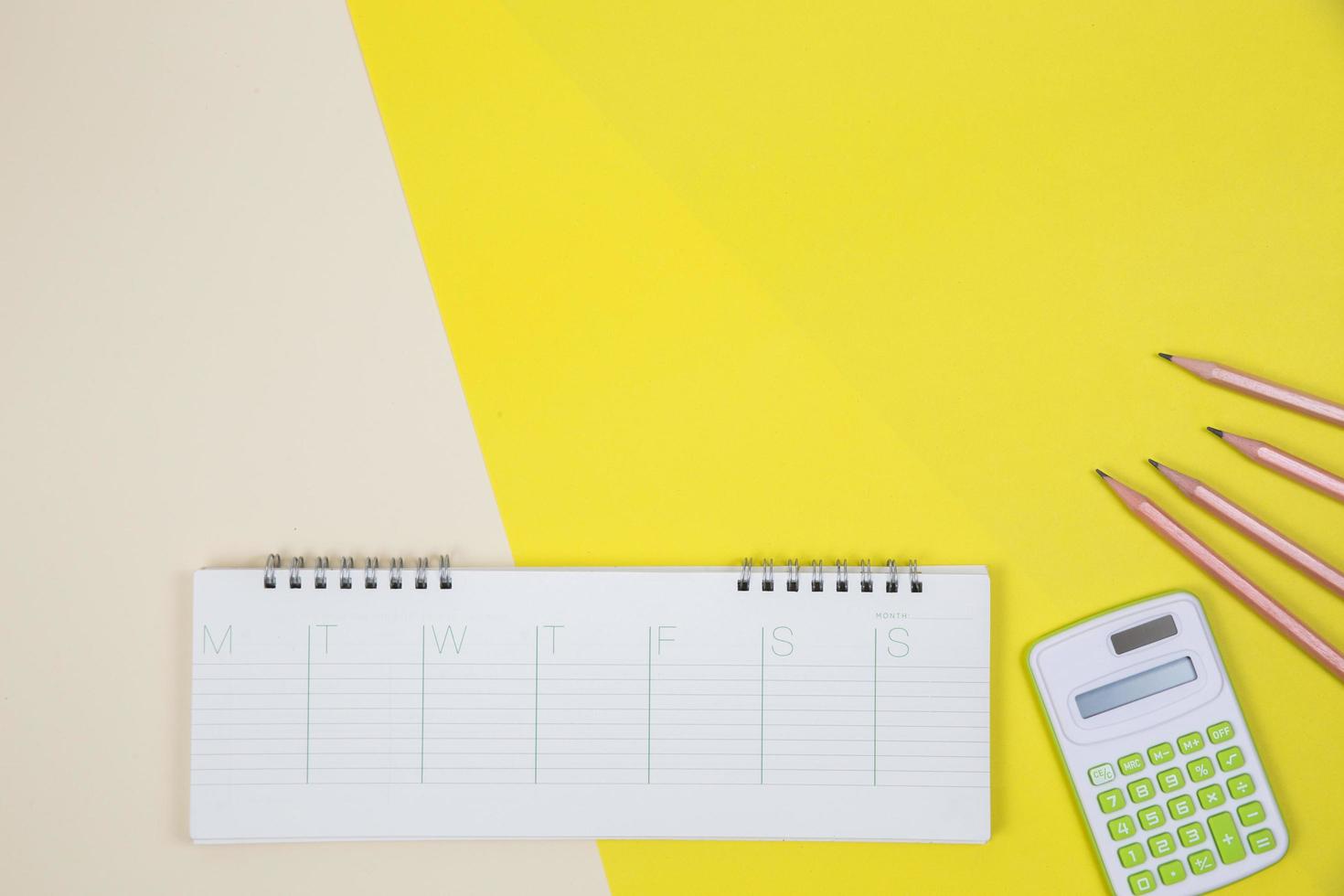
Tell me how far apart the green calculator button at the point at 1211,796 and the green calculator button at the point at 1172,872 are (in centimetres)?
5

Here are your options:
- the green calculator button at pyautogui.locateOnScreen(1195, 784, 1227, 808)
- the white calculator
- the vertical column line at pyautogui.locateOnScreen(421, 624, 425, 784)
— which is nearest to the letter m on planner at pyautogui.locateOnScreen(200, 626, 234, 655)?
the vertical column line at pyautogui.locateOnScreen(421, 624, 425, 784)

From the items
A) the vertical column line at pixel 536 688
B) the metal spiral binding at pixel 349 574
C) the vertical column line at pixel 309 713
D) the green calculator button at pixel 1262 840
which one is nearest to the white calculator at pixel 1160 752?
the green calculator button at pixel 1262 840

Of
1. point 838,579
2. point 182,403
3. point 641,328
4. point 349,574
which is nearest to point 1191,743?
point 838,579

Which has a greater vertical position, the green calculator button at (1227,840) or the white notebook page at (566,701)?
the white notebook page at (566,701)

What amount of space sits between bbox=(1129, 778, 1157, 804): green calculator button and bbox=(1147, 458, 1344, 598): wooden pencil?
0.18 m

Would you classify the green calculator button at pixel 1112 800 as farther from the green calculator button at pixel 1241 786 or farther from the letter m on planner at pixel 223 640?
the letter m on planner at pixel 223 640

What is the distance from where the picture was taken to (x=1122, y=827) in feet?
2.22

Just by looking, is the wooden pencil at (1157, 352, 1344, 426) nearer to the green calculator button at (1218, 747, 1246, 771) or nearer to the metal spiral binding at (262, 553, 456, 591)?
the green calculator button at (1218, 747, 1246, 771)

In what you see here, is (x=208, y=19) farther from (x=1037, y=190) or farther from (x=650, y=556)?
(x=1037, y=190)

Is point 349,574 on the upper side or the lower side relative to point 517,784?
upper

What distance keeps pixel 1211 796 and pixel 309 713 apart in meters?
0.65

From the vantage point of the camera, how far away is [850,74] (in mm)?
703

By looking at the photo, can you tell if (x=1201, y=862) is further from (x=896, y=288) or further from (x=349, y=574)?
(x=349, y=574)

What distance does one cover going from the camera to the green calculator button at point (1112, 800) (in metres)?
0.68
